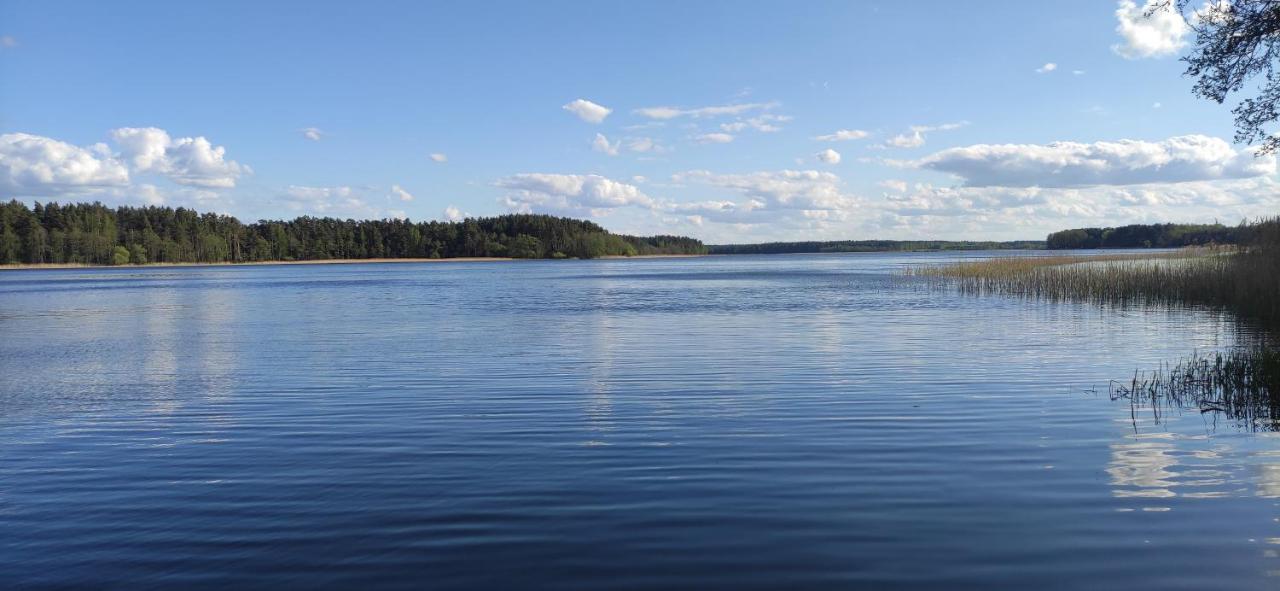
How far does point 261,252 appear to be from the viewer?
155 metres

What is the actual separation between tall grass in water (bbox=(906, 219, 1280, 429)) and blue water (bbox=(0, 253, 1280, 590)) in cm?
91

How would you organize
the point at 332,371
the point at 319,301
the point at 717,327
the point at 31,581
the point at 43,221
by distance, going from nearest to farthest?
the point at 31,581
the point at 332,371
the point at 717,327
the point at 319,301
the point at 43,221

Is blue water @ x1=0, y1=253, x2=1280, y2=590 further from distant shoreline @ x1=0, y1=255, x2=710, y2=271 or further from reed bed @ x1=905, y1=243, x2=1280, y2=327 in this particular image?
distant shoreline @ x1=0, y1=255, x2=710, y2=271

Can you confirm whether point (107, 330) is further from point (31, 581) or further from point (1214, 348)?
point (1214, 348)

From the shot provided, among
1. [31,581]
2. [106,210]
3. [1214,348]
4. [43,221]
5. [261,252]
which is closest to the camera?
[31,581]

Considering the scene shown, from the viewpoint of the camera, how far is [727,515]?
6.49m

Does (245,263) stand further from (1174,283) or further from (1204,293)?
(1204,293)

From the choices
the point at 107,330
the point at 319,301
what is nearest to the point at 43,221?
the point at 319,301

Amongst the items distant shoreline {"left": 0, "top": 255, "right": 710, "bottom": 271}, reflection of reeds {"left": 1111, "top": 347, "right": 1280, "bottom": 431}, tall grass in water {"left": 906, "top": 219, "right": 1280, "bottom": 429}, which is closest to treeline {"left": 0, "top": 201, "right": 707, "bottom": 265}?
distant shoreline {"left": 0, "top": 255, "right": 710, "bottom": 271}

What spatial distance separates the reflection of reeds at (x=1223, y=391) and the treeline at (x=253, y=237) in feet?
444

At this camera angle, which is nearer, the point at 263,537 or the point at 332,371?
the point at 263,537

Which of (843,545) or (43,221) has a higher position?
(43,221)

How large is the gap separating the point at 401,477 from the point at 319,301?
3457 centimetres

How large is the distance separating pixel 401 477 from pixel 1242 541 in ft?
21.3
